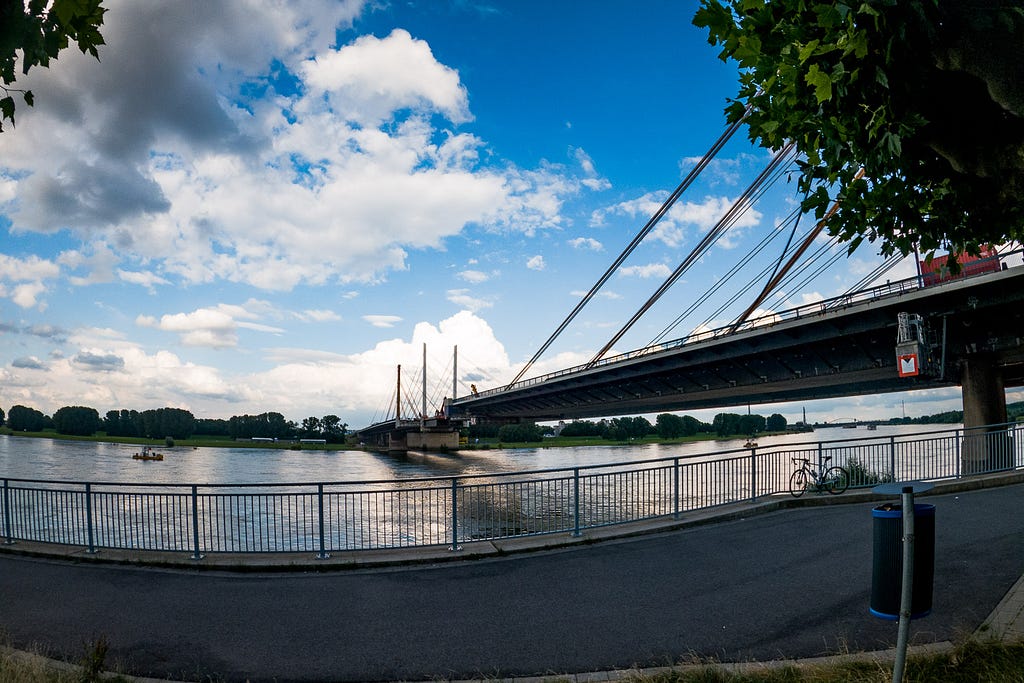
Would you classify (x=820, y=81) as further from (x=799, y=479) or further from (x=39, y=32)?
(x=799, y=479)

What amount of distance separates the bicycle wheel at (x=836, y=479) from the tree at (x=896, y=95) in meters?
8.59

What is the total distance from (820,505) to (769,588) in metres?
6.13

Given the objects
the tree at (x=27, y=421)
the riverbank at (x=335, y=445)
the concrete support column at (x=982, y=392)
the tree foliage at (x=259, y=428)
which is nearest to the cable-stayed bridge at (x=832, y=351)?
the concrete support column at (x=982, y=392)

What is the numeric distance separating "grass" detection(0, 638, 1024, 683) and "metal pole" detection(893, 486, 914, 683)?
0.40 meters

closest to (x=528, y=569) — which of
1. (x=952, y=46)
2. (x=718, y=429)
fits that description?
(x=952, y=46)

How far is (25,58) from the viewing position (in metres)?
3.43

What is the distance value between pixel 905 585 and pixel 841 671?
971 millimetres

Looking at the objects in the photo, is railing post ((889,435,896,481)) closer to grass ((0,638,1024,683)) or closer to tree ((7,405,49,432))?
grass ((0,638,1024,683))

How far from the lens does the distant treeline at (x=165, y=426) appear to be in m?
114

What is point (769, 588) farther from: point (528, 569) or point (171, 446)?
point (171, 446)

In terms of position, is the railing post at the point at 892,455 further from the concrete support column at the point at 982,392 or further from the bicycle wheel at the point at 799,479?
the concrete support column at the point at 982,392

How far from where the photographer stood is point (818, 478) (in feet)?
45.3

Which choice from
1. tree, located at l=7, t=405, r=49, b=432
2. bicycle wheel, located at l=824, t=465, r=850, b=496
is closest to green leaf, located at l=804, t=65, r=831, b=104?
bicycle wheel, located at l=824, t=465, r=850, b=496

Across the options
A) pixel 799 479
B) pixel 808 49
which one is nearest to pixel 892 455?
pixel 799 479
